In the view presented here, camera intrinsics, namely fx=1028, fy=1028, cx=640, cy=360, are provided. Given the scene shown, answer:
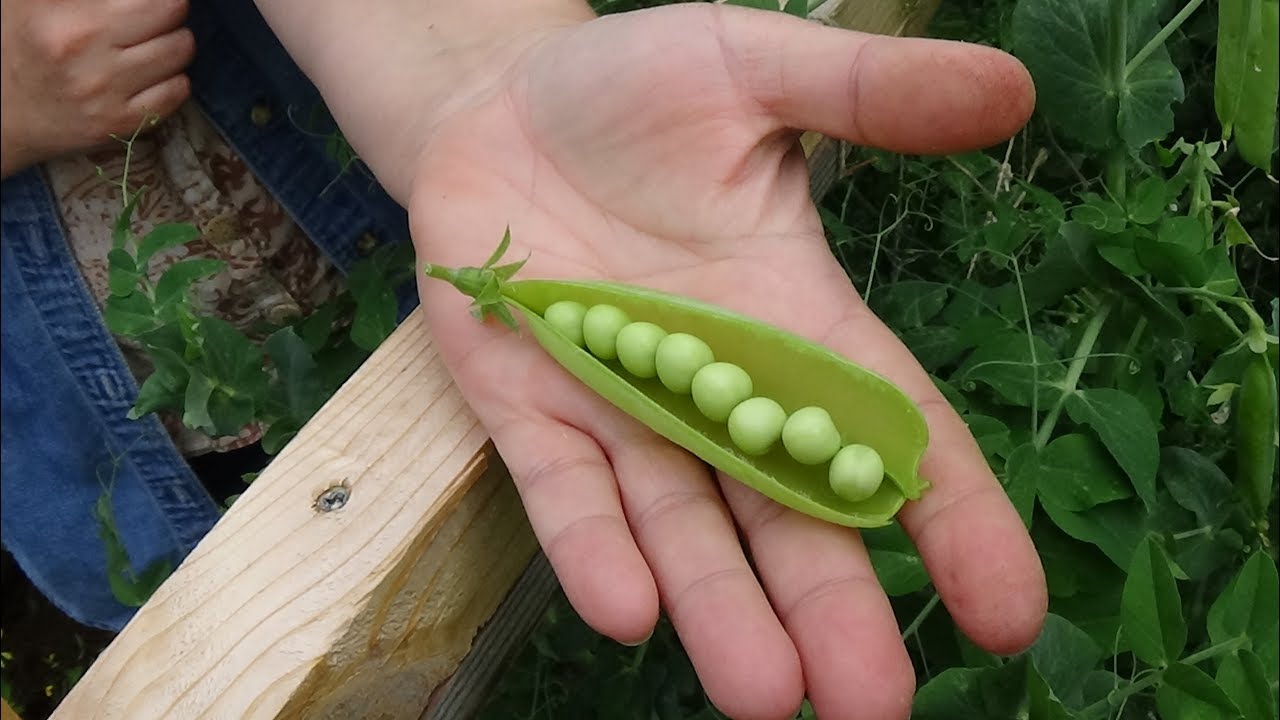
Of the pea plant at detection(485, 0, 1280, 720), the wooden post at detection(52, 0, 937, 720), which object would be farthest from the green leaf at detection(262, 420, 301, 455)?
the pea plant at detection(485, 0, 1280, 720)

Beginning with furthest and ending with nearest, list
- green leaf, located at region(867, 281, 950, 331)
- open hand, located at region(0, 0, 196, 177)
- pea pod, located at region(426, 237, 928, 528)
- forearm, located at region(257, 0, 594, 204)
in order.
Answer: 1. open hand, located at region(0, 0, 196, 177)
2. green leaf, located at region(867, 281, 950, 331)
3. forearm, located at region(257, 0, 594, 204)
4. pea pod, located at region(426, 237, 928, 528)

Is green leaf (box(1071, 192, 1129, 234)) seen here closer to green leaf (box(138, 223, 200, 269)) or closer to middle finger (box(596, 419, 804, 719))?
middle finger (box(596, 419, 804, 719))

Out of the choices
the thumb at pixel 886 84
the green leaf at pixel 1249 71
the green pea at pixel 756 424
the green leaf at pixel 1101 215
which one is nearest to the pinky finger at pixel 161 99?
the thumb at pixel 886 84

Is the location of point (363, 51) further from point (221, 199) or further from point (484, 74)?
point (221, 199)

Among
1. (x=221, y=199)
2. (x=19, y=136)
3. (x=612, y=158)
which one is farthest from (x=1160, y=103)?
(x=19, y=136)

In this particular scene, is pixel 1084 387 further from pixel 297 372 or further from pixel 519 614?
pixel 297 372

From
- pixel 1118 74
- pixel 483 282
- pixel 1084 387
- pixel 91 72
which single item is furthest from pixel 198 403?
pixel 1118 74
